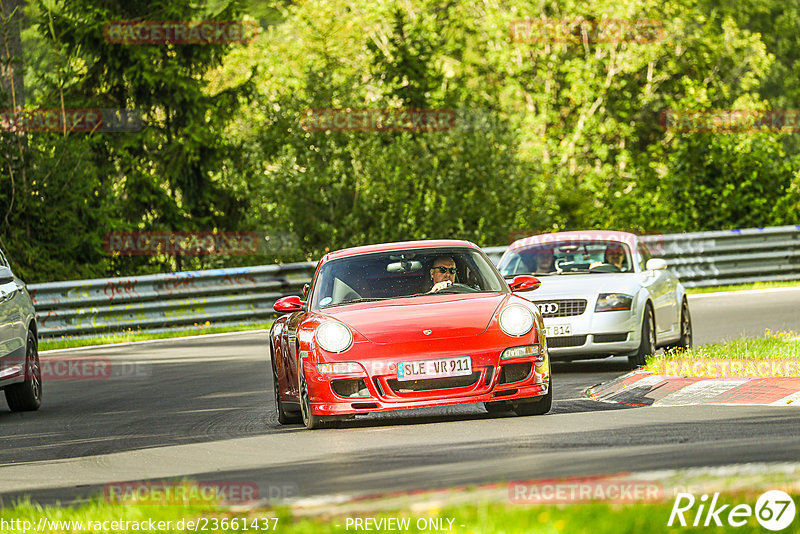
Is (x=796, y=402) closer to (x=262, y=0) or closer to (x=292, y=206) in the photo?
(x=292, y=206)

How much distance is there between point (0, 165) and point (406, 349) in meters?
18.2

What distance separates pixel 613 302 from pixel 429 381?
516 cm

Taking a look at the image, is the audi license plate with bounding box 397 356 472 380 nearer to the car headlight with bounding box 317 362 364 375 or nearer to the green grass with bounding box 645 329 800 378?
the car headlight with bounding box 317 362 364 375

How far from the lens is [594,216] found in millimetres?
36031

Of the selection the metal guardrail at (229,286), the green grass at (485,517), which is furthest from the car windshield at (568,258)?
the green grass at (485,517)

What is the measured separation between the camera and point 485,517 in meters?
6.11

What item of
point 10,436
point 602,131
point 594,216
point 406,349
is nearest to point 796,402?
point 406,349

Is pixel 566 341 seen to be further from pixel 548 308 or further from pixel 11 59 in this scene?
pixel 11 59

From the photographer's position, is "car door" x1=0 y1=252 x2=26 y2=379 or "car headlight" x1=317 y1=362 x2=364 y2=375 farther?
"car door" x1=0 y1=252 x2=26 y2=379

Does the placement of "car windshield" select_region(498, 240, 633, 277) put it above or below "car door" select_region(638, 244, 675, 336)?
above

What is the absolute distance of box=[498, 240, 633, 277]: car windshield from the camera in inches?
656

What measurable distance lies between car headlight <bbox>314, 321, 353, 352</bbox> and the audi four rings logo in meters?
4.83

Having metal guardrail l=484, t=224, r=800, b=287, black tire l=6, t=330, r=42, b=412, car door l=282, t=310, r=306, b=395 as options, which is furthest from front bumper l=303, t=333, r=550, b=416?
metal guardrail l=484, t=224, r=800, b=287

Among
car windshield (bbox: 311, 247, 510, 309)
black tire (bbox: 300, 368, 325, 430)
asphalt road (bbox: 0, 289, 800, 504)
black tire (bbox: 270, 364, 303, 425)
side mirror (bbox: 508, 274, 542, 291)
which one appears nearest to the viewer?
asphalt road (bbox: 0, 289, 800, 504)
